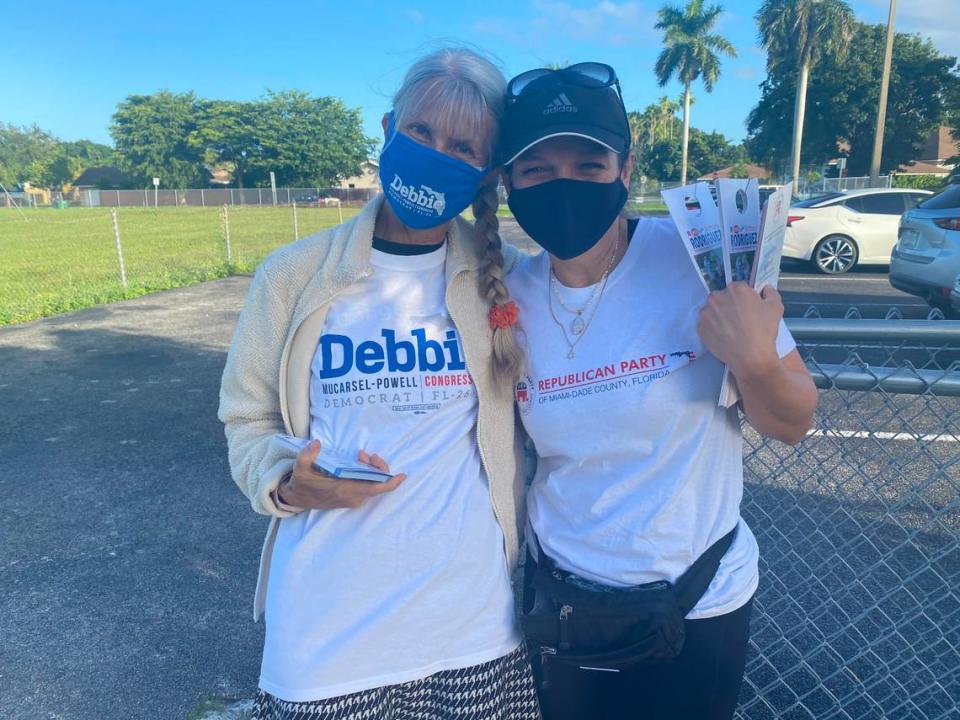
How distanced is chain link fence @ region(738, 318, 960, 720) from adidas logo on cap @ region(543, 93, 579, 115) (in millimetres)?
769

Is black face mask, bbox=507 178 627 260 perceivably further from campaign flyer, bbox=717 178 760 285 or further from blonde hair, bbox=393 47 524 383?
campaign flyer, bbox=717 178 760 285

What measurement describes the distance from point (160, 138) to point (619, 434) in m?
Result: 82.6

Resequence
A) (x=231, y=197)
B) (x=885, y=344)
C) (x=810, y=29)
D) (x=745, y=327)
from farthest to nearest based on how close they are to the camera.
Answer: (x=231, y=197) → (x=810, y=29) → (x=885, y=344) → (x=745, y=327)

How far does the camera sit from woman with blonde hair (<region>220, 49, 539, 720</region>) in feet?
4.83

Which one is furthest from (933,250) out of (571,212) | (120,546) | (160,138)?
(160,138)

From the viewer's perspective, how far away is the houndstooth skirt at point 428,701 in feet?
4.77

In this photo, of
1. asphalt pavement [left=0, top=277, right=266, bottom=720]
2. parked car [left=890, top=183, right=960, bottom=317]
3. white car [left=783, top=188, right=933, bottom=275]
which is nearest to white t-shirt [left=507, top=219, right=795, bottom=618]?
asphalt pavement [left=0, top=277, right=266, bottom=720]

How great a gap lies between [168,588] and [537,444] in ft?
8.51

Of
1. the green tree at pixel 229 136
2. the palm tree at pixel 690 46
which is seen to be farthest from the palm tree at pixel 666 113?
the green tree at pixel 229 136

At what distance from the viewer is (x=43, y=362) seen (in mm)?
7668

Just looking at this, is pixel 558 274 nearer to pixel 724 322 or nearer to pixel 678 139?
pixel 724 322

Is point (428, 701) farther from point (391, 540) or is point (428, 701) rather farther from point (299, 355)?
point (299, 355)

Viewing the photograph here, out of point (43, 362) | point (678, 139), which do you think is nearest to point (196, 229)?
point (43, 362)

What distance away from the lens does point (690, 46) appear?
5209 cm
